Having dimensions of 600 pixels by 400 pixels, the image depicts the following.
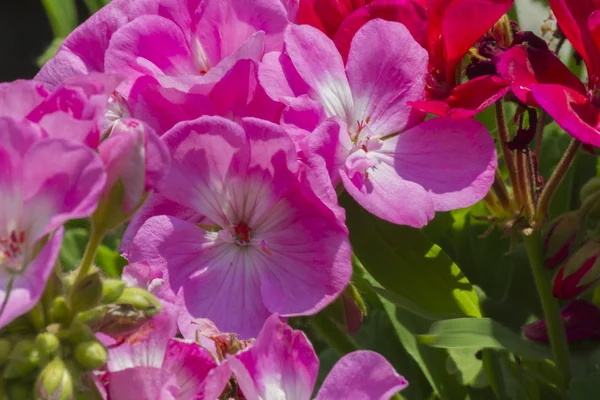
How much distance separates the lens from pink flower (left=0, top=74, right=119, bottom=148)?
507 mm

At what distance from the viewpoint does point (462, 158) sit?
0.69 meters

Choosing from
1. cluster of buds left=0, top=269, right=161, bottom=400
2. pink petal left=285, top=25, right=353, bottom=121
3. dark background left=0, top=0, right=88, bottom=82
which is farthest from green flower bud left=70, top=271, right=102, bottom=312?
dark background left=0, top=0, right=88, bottom=82

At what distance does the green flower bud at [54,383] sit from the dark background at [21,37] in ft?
7.13

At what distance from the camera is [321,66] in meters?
0.70

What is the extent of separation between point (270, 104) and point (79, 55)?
0.59ft

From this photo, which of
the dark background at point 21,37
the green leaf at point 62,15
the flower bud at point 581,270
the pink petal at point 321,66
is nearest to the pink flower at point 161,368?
the pink petal at point 321,66

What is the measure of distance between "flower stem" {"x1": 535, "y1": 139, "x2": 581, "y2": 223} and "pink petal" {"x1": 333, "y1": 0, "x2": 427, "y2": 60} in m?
0.14

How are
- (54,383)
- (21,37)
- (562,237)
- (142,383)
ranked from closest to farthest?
1. (54,383)
2. (142,383)
3. (562,237)
4. (21,37)

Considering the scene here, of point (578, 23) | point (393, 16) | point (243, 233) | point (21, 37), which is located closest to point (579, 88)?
point (578, 23)

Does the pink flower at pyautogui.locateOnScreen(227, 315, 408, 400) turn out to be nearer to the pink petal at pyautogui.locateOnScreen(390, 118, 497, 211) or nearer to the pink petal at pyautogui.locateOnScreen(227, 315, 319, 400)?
the pink petal at pyautogui.locateOnScreen(227, 315, 319, 400)

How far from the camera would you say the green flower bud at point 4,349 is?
48 centimetres

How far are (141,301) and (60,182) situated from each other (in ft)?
0.25

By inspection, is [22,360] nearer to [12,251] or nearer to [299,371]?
[12,251]

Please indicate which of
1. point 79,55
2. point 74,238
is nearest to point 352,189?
point 79,55
